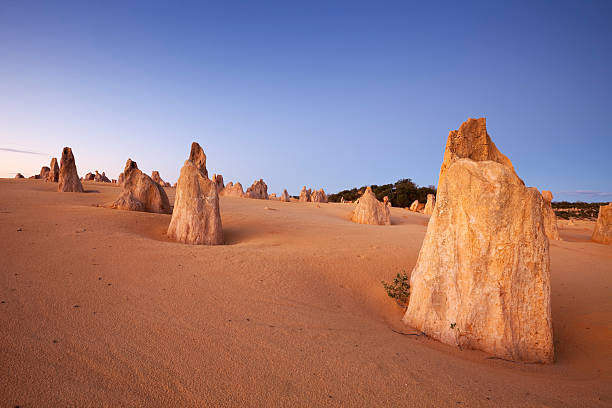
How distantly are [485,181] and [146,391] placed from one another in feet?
14.3

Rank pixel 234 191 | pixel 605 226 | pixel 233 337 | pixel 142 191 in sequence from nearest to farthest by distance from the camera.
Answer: pixel 233 337 < pixel 142 191 < pixel 605 226 < pixel 234 191

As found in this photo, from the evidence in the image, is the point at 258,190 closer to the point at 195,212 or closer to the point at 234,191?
the point at 234,191

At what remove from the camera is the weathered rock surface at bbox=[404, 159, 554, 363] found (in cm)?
382

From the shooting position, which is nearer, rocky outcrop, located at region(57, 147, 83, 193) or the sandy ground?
the sandy ground

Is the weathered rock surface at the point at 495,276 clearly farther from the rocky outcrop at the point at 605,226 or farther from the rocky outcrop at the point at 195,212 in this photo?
the rocky outcrop at the point at 605,226

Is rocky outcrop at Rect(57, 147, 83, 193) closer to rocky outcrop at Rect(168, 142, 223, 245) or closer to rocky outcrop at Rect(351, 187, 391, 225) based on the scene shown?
rocky outcrop at Rect(168, 142, 223, 245)

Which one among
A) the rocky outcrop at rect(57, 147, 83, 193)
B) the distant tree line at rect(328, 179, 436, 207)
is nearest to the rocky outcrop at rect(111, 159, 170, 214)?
the rocky outcrop at rect(57, 147, 83, 193)

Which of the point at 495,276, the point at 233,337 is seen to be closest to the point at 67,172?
the point at 233,337

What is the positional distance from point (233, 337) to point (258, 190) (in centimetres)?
3072

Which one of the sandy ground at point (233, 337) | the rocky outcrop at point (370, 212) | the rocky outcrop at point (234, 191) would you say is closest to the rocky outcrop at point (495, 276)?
the sandy ground at point (233, 337)

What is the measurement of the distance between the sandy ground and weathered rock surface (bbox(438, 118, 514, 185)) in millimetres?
Answer: 2780

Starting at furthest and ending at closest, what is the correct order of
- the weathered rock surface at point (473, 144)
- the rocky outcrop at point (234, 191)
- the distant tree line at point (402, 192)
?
the distant tree line at point (402, 192), the rocky outcrop at point (234, 191), the weathered rock surface at point (473, 144)

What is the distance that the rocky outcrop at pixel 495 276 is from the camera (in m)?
3.82

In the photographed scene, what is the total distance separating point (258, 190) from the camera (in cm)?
3350
